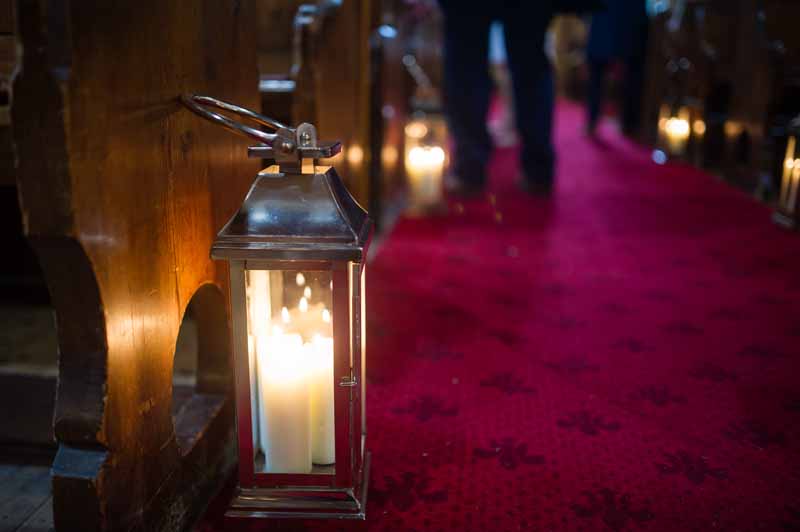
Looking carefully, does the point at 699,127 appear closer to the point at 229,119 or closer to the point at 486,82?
the point at 486,82

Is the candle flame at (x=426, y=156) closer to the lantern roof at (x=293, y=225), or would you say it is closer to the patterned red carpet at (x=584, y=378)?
the patterned red carpet at (x=584, y=378)

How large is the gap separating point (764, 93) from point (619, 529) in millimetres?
2677

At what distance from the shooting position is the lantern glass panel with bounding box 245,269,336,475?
3.32 ft

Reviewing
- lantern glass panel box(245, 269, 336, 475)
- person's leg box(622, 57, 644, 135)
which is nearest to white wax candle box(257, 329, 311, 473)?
lantern glass panel box(245, 269, 336, 475)

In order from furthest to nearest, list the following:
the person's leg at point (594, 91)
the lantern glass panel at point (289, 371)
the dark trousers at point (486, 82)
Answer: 1. the person's leg at point (594, 91)
2. the dark trousers at point (486, 82)
3. the lantern glass panel at point (289, 371)

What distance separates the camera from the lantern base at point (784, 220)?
268 centimetres

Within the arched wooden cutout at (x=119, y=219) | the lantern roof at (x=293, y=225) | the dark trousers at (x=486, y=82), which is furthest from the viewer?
the dark trousers at (x=486, y=82)

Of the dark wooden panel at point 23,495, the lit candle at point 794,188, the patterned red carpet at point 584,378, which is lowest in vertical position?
the dark wooden panel at point 23,495

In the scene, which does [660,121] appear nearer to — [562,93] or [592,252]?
[592,252]

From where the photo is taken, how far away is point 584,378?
154 centimetres

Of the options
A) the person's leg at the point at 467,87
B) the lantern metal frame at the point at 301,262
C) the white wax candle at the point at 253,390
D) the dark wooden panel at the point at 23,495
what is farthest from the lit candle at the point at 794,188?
the dark wooden panel at the point at 23,495

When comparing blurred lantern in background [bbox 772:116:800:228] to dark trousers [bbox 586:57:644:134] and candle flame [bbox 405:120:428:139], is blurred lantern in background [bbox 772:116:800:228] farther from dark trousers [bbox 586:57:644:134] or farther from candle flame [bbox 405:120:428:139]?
dark trousers [bbox 586:57:644:134]

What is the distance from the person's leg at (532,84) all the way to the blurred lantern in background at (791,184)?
3.51 feet

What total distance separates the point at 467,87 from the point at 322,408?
2478mm
